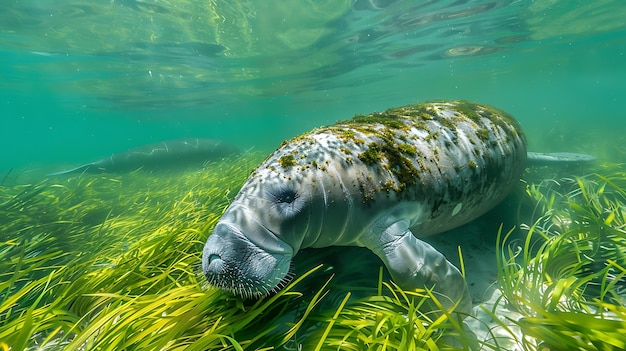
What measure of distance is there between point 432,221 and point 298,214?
4.12 ft

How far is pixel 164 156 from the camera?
43.9 feet

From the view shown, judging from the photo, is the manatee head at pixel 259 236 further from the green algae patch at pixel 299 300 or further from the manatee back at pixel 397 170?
the green algae patch at pixel 299 300

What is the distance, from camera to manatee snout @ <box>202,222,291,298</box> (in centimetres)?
168

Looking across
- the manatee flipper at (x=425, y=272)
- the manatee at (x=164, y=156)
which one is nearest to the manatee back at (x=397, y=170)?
the manatee flipper at (x=425, y=272)

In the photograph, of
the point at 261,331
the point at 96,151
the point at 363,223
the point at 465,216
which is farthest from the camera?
the point at 96,151

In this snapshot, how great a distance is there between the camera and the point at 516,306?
207 centimetres

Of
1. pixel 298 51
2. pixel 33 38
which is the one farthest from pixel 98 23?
pixel 298 51

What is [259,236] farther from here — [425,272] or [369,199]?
[425,272]

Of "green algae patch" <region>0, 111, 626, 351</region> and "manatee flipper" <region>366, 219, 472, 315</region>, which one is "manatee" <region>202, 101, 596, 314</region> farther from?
"green algae patch" <region>0, 111, 626, 351</region>

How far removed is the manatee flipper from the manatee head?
2.06ft

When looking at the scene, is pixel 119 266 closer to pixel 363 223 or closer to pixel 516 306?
pixel 363 223

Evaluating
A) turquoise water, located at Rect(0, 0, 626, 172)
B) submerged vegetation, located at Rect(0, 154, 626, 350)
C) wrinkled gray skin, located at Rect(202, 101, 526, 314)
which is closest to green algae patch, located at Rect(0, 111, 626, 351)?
submerged vegetation, located at Rect(0, 154, 626, 350)

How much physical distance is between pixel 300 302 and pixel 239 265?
634mm

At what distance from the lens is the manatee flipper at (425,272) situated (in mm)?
2041
